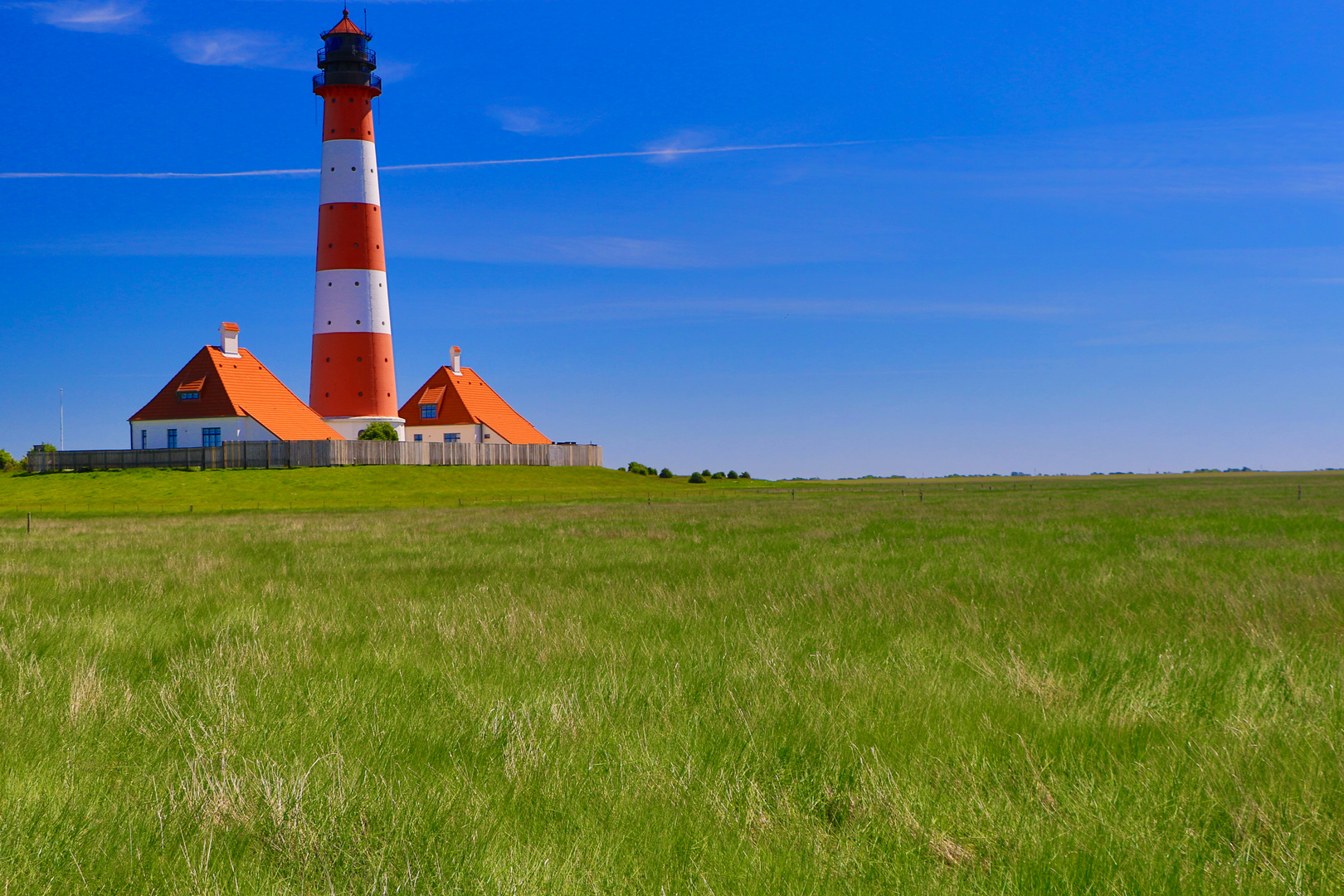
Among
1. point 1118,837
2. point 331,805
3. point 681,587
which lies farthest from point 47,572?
point 1118,837

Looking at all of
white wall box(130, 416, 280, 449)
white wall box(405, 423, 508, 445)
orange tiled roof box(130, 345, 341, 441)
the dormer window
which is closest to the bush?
orange tiled roof box(130, 345, 341, 441)

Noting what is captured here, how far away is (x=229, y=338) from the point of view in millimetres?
60219

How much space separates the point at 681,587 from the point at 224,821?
745 centimetres

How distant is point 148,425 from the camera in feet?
195

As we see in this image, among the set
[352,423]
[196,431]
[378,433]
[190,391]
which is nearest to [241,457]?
[196,431]

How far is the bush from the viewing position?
58.0 metres

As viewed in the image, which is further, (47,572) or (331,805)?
(47,572)

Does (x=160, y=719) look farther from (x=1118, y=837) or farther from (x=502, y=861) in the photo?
(x=1118, y=837)

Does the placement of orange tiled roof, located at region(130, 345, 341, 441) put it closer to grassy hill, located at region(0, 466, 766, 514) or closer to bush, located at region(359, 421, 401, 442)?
bush, located at region(359, 421, 401, 442)

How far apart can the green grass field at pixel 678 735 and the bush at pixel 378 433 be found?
4776 centimetres

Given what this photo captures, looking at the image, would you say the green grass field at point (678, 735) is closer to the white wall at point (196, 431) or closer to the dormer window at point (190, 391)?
the white wall at point (196, 431)

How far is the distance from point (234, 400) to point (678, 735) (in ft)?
200

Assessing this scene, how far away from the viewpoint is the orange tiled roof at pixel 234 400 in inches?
2269

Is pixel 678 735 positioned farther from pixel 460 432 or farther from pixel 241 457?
pixel 460 432
